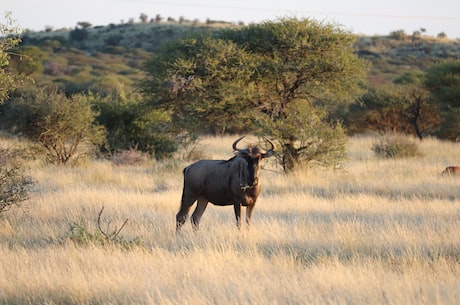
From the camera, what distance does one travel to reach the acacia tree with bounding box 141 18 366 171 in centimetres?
1794

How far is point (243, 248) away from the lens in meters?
8.16

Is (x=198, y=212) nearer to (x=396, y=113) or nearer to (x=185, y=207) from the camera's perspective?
(x=185, y=207)

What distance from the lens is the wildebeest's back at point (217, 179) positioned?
9.62 meters

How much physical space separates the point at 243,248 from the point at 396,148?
15283 millimetres

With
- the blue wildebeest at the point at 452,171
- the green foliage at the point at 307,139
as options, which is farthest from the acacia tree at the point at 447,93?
the green foliage at the point at 307,139

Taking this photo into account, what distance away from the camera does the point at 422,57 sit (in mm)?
64250

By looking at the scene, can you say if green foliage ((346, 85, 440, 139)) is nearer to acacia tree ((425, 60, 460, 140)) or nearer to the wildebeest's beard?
acacia tree ((425, 60, 460, 140))

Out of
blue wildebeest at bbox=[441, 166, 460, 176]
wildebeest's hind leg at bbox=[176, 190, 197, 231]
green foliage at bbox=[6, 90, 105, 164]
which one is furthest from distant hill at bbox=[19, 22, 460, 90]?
wildebeest's hind leg at bbox=[176, 190, 197, 231]

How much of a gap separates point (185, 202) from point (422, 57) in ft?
193

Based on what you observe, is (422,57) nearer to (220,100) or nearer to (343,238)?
(220,100)

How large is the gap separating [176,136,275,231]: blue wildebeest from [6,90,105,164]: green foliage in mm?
10931

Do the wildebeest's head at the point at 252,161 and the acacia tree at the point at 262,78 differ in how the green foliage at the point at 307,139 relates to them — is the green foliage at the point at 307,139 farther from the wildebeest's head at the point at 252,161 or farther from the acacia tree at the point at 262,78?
the wildebeest's head at the point at 252,161

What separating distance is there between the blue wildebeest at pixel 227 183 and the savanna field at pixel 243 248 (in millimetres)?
382

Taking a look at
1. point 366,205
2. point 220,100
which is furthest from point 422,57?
point 366,205
